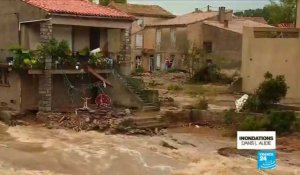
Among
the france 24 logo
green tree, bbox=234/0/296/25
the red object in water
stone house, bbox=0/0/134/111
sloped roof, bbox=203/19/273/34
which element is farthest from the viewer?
green tree, bbox=234/0/296/25

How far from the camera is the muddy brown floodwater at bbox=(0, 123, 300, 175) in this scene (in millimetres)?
18656

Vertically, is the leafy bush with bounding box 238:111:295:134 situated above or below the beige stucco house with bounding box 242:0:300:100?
below

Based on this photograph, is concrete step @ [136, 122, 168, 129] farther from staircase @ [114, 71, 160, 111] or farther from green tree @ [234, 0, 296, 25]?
green tree @ [234, 0, 296, 25]

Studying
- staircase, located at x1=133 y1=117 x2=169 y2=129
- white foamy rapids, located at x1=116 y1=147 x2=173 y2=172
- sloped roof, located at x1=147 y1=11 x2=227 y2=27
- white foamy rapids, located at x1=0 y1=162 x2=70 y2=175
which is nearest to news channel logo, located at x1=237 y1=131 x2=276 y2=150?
white foamy rapids, located at x1=116 y1=147 x2=173 y2=172

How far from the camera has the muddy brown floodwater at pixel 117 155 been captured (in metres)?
Result: 18.7

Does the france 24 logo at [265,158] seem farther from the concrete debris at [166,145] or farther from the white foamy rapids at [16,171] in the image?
the concrete debris at [166,145]

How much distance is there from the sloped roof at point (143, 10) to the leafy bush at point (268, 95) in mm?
34645

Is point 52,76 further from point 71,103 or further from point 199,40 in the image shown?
point 199,40

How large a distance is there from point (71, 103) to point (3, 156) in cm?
888

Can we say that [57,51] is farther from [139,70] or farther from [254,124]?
[139,70]

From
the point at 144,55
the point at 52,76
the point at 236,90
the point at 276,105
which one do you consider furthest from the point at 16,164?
the point at 144,55

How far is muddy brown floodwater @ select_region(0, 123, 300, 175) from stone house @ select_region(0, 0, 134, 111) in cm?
244

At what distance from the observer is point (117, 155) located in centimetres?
2080

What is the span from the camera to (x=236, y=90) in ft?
119
